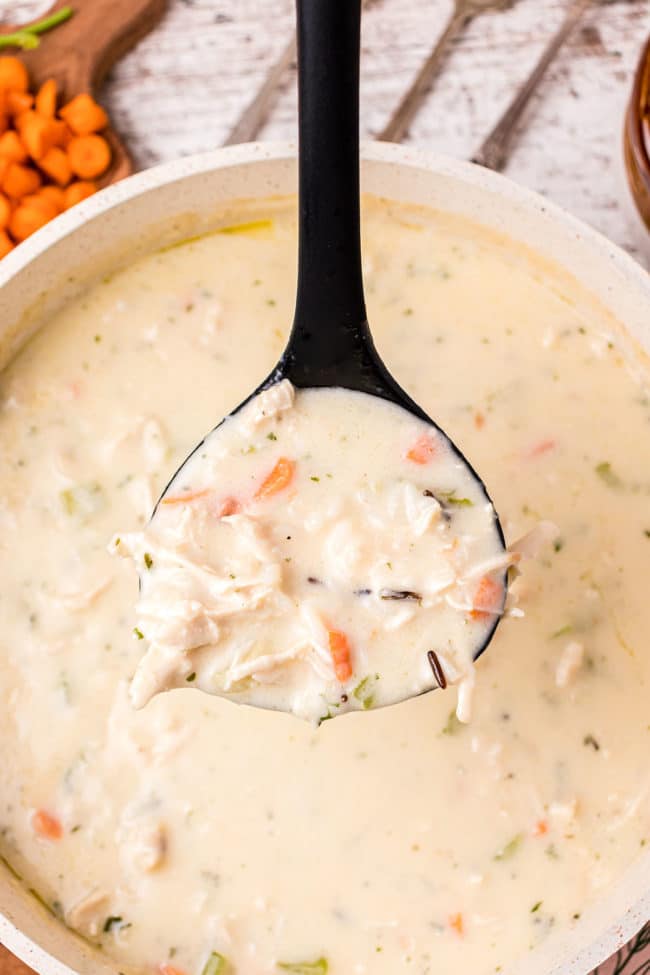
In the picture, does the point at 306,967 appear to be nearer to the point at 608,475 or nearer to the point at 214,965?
the point at 214,965

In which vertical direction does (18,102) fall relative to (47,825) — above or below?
above

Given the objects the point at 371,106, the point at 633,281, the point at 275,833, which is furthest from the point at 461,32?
the point at 275,833

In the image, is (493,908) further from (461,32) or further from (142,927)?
(461,32)

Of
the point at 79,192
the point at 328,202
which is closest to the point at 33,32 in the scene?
the point at 79,192

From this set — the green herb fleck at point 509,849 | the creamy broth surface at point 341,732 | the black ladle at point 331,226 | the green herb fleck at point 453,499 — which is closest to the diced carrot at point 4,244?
the creamy broth surface at point 341,732

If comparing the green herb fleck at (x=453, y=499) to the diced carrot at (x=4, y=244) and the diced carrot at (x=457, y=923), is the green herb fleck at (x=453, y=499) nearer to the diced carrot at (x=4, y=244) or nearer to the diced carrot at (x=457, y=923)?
the diced carrot at (x=457, y=923)

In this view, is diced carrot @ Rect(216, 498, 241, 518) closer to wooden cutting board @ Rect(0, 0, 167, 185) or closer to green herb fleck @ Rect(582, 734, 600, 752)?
green herb fleck @ Rect(582, 734, 600, 752)
